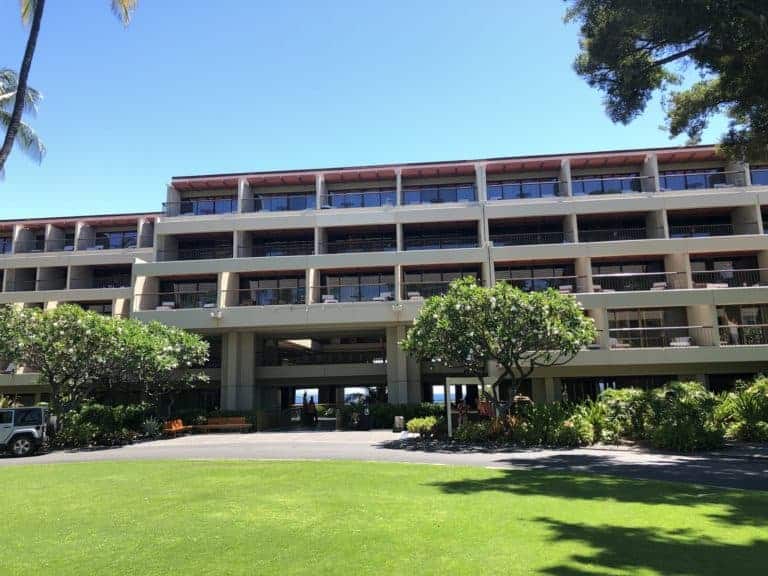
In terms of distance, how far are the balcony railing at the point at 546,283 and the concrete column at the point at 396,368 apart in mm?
6583

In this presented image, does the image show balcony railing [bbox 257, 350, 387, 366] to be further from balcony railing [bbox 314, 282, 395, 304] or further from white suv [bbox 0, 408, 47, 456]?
white suv [bbox 0, 408, 47, 456]

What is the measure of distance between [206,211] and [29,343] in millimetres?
15049

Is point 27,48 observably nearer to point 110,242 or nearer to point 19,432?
point 19,432

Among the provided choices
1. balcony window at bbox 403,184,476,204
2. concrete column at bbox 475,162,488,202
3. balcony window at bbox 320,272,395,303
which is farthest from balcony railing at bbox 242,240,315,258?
concrete column at bbox 475,162,488,202

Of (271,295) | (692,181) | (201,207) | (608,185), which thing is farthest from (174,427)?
(692,181)

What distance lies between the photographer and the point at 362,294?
3219 cm

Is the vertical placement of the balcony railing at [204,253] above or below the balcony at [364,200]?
below

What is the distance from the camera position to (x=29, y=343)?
22844 millimetres

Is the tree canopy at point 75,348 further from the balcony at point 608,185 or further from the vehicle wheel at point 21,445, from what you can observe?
the balcony at point 608,185

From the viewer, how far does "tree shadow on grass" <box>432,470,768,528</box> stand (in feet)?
28.9

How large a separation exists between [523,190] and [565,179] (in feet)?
7.69

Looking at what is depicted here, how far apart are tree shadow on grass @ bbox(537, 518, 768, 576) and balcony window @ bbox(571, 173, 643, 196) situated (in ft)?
93.5

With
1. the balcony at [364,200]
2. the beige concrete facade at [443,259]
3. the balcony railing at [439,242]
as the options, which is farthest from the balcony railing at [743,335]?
the balcony at [364,200]

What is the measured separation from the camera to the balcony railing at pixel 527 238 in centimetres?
3434
